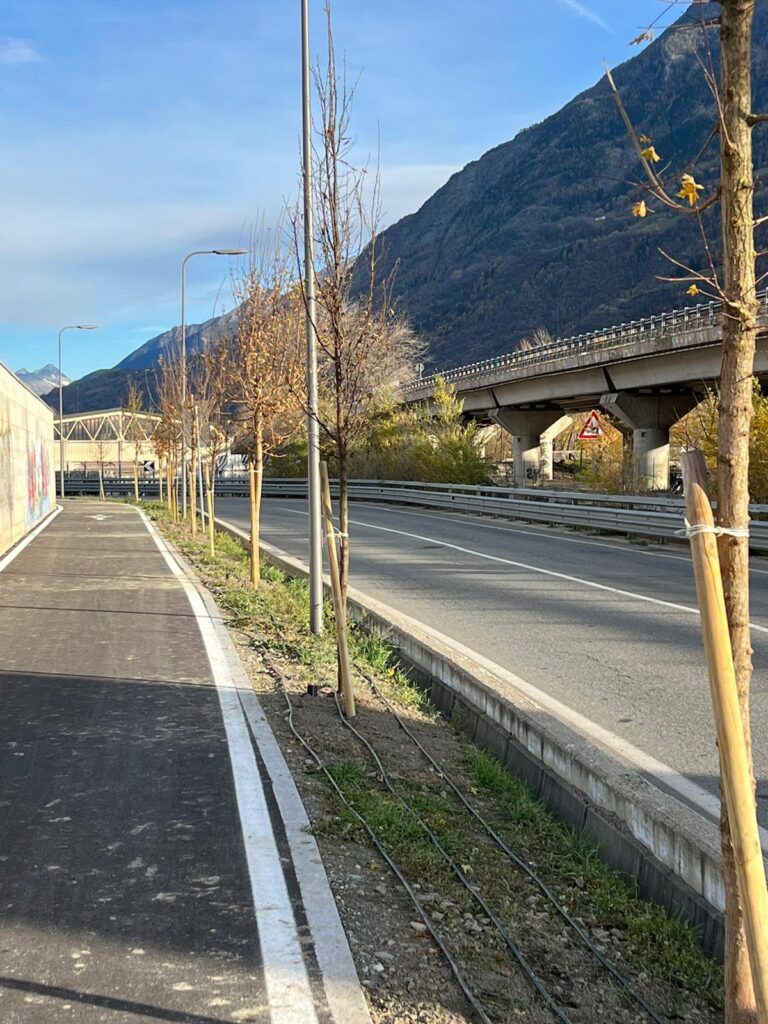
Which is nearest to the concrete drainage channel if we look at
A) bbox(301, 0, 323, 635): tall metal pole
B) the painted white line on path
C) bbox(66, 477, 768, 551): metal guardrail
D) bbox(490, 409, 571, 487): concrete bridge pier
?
the painted white line on path

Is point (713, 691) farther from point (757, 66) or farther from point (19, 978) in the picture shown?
point (757, 66)

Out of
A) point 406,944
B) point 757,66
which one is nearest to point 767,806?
point 406,944

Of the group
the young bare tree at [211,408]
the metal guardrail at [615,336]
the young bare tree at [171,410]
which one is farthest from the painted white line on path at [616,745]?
the young bare tree at [171,410]

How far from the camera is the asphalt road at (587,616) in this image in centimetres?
723

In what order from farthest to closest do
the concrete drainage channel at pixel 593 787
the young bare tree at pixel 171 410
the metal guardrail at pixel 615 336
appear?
the metal guardrail at pixel 615 336 < the young bare tree at pixel 171 410 < the concrete drainage channel at pixel 593 787

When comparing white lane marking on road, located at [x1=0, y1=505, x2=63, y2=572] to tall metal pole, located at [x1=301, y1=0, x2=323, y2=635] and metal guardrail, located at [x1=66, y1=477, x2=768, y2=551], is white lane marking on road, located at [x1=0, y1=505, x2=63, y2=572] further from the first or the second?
metal guardrail, located at [x1=66, y1=477, x2=768, y2=551]

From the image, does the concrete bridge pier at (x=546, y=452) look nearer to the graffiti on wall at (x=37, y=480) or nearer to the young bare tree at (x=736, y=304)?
the graffiti on wall at (x=37, y=480)

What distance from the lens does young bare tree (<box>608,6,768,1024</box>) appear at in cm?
293

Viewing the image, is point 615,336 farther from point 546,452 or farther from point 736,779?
point 736,779

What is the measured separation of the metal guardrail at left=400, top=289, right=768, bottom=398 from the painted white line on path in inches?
645

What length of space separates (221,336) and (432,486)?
18565 mm

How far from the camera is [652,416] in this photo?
1388 inches

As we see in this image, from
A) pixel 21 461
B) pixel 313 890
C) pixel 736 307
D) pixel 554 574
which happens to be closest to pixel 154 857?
pixel 313 890

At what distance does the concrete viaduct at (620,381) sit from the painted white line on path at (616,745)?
1793cm
